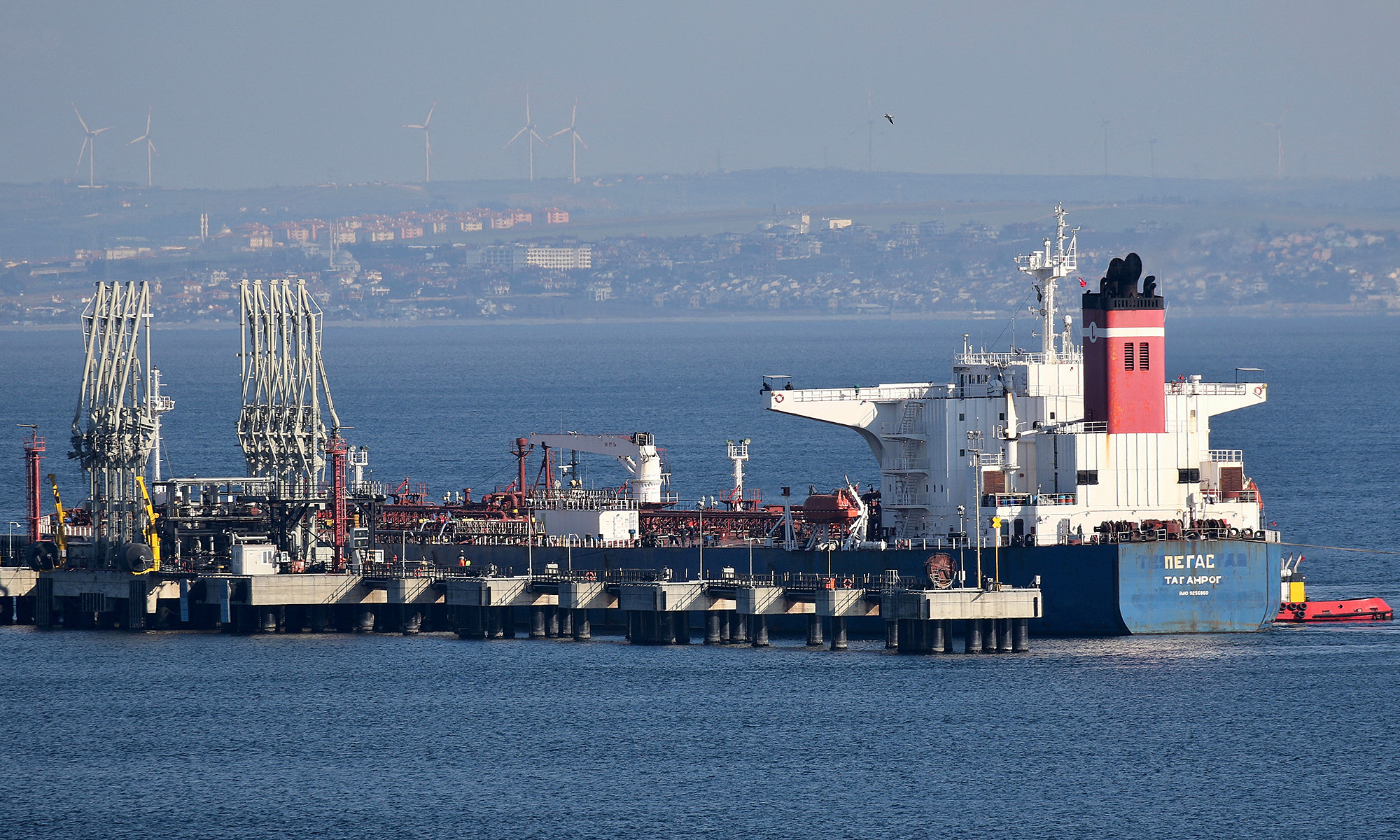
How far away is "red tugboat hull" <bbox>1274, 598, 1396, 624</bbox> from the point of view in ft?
252

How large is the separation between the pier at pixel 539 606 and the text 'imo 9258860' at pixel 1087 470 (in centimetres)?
255

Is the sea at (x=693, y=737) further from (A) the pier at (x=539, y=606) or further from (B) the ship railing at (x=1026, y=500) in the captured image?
(B) the ship railing at (x=1026, y=500)

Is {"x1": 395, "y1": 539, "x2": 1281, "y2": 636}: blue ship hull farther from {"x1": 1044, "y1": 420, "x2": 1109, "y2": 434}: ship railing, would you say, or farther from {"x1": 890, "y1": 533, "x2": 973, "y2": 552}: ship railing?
{"x1": 1044, "y1": 420, "x2": 1109, "y2": 434}: ship railing

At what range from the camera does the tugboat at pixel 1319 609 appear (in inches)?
3024

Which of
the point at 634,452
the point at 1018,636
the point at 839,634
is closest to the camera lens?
the point at 1018,636

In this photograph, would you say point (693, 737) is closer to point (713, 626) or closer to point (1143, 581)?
point (713, 626)

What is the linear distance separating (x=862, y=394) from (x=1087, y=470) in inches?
351

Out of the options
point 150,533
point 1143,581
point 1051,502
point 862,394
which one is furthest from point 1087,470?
point 150,533

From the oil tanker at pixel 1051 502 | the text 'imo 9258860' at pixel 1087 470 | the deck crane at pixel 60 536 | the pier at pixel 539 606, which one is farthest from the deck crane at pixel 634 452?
the deck crane at pixel 60 536

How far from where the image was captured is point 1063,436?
7412 centimetres

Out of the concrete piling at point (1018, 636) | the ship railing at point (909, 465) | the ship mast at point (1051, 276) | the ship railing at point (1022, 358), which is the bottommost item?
the concrete piling at point (1018, 636)

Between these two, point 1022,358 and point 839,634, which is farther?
point 1022,358

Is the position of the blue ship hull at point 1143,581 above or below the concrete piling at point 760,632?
above

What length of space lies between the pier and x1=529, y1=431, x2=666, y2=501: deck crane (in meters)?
7.50
